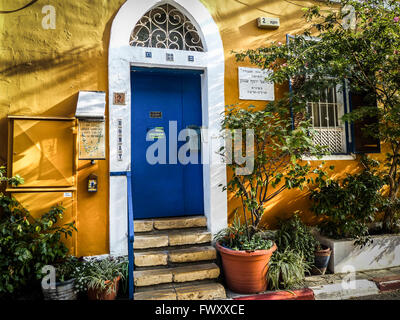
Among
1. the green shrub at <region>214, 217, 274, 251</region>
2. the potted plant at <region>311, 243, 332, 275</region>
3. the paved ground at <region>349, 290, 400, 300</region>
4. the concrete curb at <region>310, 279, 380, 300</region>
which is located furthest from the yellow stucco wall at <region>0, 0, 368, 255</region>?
the paved ground at <region>349, 290, 400, 300</region>

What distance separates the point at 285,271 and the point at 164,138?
8.63 ft

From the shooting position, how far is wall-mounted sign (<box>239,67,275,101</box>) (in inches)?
185

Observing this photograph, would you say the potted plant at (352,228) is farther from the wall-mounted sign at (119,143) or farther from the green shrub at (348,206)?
the wall-mounted sign at (119,143)

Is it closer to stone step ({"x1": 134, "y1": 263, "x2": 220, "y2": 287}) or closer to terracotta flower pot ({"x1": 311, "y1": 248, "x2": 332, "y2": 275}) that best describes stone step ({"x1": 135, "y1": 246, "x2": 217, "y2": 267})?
stone step ({"x1": 134, "y1": 263, "x2": 220, "y2": 287})

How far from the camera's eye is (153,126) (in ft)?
14.8

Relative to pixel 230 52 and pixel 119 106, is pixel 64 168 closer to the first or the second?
pixel 119 106

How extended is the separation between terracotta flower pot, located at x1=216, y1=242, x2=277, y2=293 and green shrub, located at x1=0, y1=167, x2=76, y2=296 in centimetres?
214

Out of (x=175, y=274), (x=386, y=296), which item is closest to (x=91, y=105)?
(x=175, y=274)

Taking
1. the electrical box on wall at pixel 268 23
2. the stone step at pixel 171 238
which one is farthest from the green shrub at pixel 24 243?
the electrical box on wall at pixel 268 23

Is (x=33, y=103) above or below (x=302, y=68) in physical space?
below

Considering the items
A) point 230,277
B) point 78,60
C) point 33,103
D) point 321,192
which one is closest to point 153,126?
point 78,60

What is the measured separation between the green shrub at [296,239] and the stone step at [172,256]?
3.52 feet

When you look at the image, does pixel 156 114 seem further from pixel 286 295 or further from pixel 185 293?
pixel 286 295

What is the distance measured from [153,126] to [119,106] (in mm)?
627
